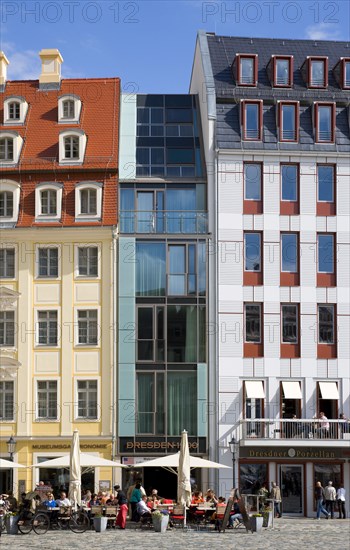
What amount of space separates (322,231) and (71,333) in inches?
468

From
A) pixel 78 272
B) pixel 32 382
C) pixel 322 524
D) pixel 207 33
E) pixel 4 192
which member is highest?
pixel 207 33

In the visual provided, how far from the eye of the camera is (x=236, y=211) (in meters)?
50.1

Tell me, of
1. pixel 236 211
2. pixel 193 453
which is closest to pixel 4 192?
pixel 236 211

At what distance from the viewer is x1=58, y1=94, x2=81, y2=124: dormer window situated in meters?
53.1

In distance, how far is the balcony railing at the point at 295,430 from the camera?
47.9 m

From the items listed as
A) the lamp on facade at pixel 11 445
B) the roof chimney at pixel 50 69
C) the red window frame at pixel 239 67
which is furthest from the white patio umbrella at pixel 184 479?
the roof chimney at pixel 50 69

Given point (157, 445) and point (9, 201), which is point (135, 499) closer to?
point (157, 445)

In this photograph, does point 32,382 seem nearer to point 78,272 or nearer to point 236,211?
point 78,272

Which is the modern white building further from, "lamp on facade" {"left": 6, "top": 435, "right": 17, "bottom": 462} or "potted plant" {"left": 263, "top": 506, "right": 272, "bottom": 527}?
"lamp on facade" {"left": 6, "top": 435, "right": 17, "bottom": 462}

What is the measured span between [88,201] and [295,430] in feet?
44.0

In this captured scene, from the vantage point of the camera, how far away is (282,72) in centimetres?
5334

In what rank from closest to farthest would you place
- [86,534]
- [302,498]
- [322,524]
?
[86,534] → [322,524] → [302,498]

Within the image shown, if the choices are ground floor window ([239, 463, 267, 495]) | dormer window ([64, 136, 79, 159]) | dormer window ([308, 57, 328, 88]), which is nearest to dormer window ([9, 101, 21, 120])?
dormer window ([64, 136, 79, 159])

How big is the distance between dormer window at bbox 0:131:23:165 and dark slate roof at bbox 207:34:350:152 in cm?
912
